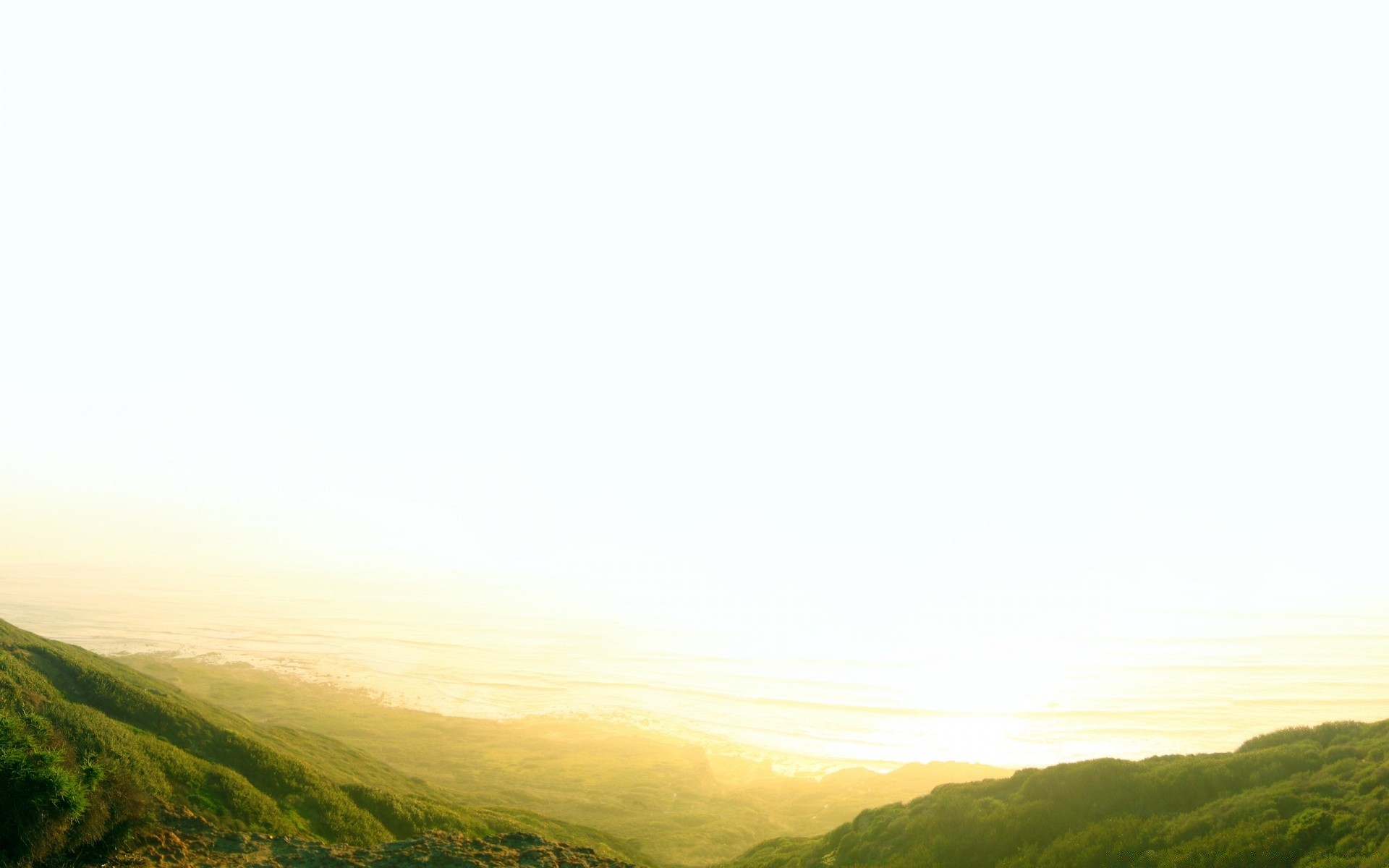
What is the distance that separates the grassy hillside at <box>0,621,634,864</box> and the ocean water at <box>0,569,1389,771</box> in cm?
4029

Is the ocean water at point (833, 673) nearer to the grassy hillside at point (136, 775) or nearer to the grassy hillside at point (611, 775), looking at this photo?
the grassy hillside at point (611, 775)

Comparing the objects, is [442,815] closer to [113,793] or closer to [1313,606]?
[113,793]

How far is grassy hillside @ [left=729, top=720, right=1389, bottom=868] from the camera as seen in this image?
17828 mm

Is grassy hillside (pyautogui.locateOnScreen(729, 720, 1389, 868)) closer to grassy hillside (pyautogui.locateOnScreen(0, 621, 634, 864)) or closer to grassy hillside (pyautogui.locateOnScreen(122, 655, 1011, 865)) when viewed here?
grassy hillside (pyautogui.locateOnScreen(0, 621, 634, 864))

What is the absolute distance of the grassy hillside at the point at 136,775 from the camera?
19188 mm

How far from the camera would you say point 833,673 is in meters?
101

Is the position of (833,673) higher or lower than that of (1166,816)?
lower

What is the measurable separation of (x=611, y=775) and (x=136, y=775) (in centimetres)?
4339

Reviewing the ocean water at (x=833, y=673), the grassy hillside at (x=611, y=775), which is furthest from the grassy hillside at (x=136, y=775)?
the ocean water at (x=833, y=673)

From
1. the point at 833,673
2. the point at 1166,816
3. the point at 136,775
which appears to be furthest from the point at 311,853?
the point at 833,673

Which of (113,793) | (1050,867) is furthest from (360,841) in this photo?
(1050,867)

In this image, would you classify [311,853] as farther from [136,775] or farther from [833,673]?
[833,673]

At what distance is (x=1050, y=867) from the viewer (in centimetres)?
2059

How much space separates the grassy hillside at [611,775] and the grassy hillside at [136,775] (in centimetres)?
1135
